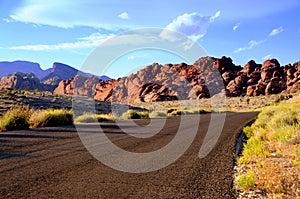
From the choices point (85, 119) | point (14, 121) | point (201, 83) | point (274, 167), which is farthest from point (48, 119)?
point (201, 83)

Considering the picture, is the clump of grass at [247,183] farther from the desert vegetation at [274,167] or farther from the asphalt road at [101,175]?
the asphalt road at [101,175]

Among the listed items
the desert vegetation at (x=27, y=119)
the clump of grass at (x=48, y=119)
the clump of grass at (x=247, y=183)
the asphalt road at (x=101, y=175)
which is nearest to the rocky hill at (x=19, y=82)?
the clump of grass at (x=48, y=119)

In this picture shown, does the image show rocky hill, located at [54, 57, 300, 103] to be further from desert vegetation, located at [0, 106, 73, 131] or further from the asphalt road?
the asphalt road

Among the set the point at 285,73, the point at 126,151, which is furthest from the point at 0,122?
the point at 285,73

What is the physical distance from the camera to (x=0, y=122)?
43.8ft

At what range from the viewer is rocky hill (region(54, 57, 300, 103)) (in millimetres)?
110938

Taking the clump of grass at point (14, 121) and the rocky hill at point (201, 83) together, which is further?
the rocky hill at point (201, 83)

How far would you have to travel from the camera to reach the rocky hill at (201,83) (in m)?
111

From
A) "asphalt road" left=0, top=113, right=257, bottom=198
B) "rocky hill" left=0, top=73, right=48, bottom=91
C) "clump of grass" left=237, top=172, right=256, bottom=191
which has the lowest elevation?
"asphalt road" left=0, top=113, right=257, bottom=198

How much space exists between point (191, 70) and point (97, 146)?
478 ft

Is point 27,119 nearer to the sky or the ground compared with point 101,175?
nearer to the sky

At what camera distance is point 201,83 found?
128m

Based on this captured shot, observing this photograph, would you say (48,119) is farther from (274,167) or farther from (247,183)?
(247,183)

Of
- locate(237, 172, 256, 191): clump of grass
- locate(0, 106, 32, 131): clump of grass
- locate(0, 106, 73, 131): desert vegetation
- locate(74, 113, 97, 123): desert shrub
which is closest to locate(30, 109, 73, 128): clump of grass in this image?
locate(0, 106, 73, 131): desert vegetation
